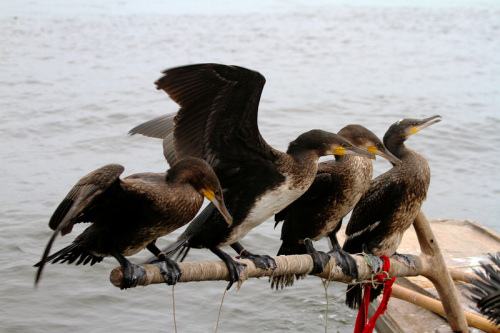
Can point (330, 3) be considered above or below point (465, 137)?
above

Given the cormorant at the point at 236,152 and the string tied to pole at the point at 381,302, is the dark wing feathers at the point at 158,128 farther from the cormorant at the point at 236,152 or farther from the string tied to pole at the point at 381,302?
the string tied to pole at the point at 381,302

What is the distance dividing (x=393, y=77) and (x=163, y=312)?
9807 mm

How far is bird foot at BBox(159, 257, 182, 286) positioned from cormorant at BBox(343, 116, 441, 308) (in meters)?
1.41

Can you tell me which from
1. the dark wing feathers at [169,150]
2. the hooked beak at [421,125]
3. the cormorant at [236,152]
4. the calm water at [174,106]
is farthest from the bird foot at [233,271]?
the calm water at [174,106]

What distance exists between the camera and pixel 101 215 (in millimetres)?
3932

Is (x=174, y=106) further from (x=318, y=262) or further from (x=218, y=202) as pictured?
(x=218, y=202)

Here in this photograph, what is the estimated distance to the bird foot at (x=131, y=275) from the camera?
12.3 ft

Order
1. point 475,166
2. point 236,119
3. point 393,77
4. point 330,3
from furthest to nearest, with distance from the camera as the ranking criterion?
point 330,3 → point 393,77 → point 475,166 → point 236,119

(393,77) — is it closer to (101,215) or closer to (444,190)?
(444,190)

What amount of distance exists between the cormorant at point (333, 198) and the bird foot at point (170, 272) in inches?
34.1

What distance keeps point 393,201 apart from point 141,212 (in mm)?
1595

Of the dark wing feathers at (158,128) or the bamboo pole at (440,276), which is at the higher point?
the dark wing feathers at (158,128)

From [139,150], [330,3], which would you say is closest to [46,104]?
[139,150]

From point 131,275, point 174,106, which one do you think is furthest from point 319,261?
point 174,106
